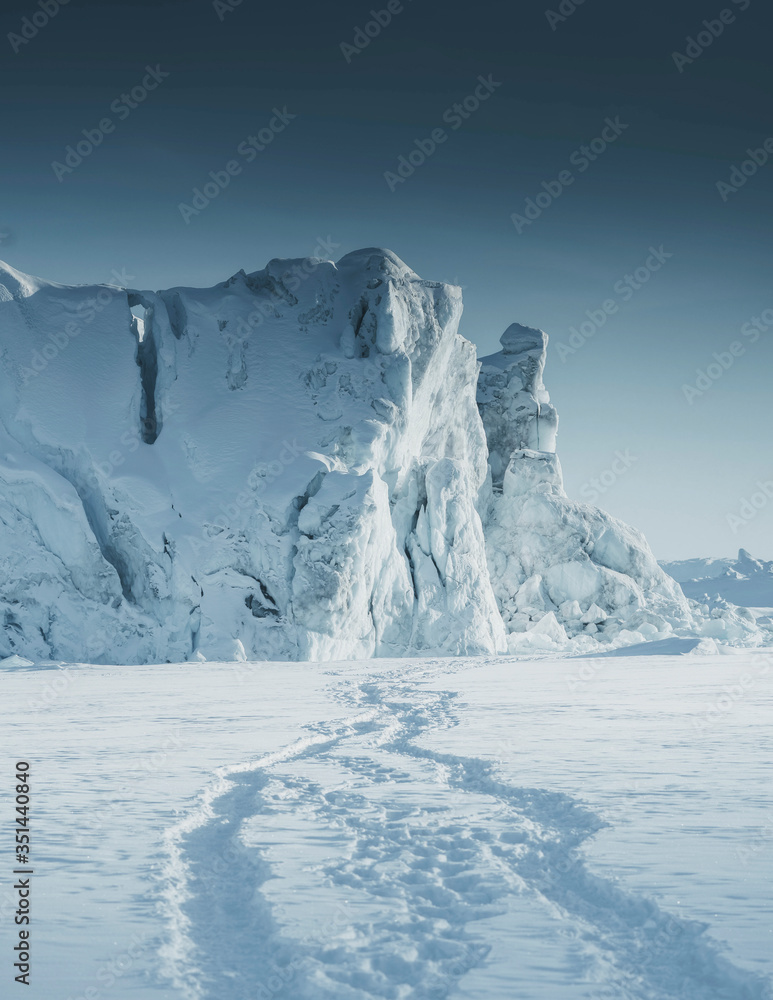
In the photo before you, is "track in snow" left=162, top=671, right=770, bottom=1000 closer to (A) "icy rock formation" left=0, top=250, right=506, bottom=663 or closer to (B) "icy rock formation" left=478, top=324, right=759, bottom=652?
(A) "icy rock formation" left=0, top=250, right=506, bottom=663

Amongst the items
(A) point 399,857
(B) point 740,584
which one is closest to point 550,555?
(A) point 399,857

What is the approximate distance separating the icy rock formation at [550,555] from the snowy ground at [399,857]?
59.6 feet

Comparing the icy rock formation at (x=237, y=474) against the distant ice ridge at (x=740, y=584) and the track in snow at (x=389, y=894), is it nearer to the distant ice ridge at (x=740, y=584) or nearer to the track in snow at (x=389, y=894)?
the track in snow at (x=389, y=894)

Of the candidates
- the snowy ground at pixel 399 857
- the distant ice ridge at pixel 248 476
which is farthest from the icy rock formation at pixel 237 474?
the snowy ground at pixel 399 857

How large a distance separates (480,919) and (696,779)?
→ 342 cm

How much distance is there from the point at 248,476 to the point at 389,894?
689 inches

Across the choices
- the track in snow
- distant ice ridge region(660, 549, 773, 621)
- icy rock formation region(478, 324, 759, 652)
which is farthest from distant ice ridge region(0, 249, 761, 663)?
distant ice ridge region(660, 549, 773, 621)

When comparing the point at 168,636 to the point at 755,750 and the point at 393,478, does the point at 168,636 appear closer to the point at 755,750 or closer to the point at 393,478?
the point at 393,478

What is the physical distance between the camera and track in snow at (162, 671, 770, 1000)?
335cm

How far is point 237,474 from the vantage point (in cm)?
2123

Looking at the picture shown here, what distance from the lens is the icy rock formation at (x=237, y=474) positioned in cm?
1959

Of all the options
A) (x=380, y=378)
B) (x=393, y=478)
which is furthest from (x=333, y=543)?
(x=380, y=378)

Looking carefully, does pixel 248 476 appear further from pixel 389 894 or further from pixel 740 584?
pixel 740 584

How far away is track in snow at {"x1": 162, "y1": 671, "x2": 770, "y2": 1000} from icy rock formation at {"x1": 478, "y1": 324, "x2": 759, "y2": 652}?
20357mm
